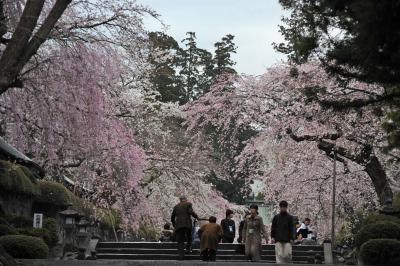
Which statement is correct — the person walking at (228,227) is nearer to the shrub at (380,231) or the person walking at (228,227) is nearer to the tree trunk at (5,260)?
the shrub at (380,231)

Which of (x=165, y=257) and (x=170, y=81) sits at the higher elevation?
(x=170, y=81)

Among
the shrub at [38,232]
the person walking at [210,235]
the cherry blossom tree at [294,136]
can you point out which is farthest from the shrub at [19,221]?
the cherry blossom tree at [294,136]

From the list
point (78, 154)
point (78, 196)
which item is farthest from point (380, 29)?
point (78, 196)

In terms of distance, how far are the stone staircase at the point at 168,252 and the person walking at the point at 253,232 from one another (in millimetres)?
4582

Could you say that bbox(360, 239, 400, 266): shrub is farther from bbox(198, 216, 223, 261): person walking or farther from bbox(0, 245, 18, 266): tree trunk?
bbox(0, 245, 18, 266): tree trunk

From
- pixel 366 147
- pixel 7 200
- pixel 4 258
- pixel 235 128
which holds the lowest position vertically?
pixel 4 258

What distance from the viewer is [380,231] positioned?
14.5 meters

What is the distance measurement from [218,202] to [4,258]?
21144 millimetres

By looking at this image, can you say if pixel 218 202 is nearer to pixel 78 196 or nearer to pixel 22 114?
pixel 78 196

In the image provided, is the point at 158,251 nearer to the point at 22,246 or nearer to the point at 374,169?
the point at 22,246

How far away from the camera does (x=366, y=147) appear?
18.0 metres

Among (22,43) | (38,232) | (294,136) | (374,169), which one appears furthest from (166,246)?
(22,43)

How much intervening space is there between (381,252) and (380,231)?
41.9 inches

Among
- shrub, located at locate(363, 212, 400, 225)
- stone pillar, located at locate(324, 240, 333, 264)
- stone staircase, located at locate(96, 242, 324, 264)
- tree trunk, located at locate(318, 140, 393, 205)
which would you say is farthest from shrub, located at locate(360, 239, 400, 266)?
stone staircase, located at locate(96, 242, 324, 264)
